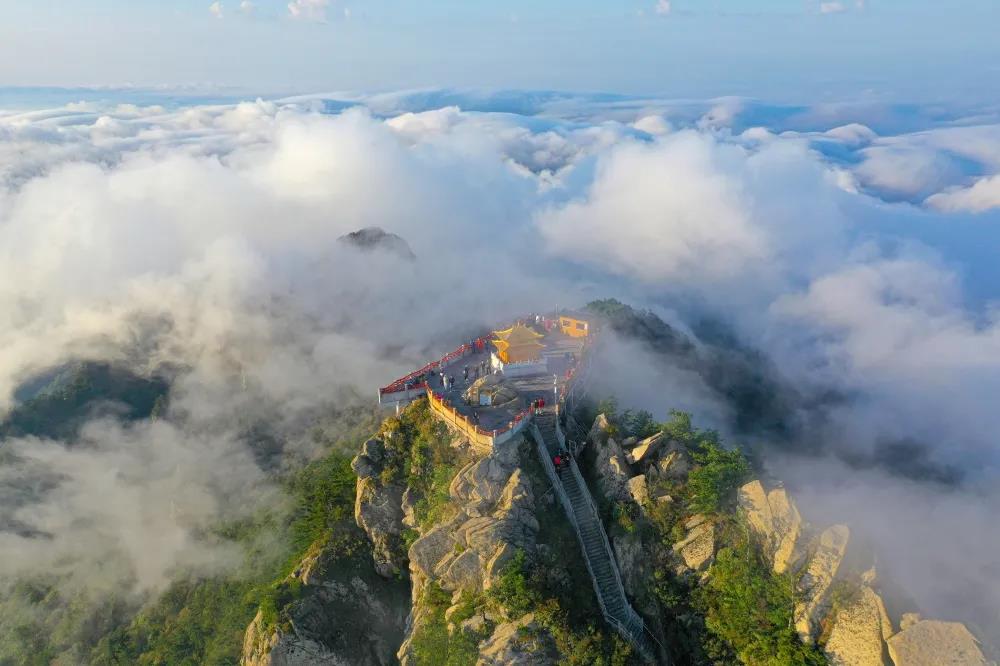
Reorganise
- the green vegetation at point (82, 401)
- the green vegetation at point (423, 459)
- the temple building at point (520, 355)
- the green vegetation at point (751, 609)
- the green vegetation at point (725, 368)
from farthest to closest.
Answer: the green vegetation at point (82, 401) < the green vegetation at point (725, 368) < the temple building at point (520, 355) < the green vegetation at point (423, 459) < the green vegetation at point (751, 609)

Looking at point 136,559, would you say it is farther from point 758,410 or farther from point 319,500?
point 758,410

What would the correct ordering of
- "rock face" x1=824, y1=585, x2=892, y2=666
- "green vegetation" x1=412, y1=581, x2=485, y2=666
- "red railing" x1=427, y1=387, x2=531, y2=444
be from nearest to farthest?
"rock face" x1=824, y1=585, x2=892, y2=666 < "green vegetation" x1=412, y1=581, x2=485, y2=666 < "red railing" x1=427, y1=387, x2=531, y2=444

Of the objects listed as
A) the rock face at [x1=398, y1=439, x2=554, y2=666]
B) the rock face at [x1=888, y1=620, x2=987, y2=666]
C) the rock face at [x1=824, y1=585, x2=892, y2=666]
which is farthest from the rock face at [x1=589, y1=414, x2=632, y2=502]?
the rock face at [x1=888, y1=620, x2=987, y2=666]

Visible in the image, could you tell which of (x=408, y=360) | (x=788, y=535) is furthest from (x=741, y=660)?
(x=408, y=360)

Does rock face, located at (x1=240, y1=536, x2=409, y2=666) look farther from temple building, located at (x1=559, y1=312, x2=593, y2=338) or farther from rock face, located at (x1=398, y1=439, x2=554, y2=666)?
temple building, located at (x1=559, y1=312, x2=593, y2=338)

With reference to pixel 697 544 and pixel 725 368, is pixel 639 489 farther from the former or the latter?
pixel 725 368

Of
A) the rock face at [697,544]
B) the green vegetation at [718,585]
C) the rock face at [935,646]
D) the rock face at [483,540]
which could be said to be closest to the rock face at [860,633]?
the rock face at [935,646]

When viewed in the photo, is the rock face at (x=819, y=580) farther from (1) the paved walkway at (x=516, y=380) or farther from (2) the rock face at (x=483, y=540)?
(1) the paved walkway at (x=516, y=380)
